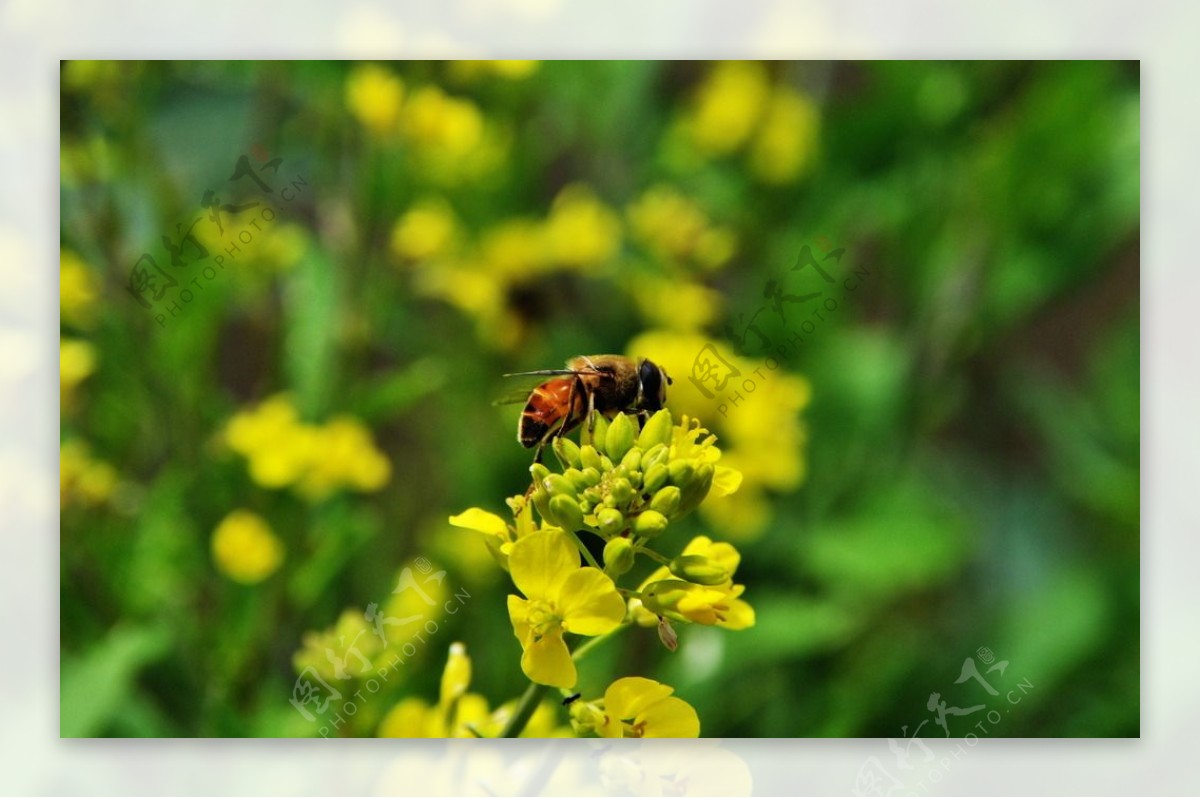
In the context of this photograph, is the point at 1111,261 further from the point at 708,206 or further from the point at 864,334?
the point at 708,206

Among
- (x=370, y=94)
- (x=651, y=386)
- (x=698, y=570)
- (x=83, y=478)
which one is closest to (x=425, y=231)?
(x=370, y=94)

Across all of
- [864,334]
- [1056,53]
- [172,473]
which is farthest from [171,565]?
[1056,53]

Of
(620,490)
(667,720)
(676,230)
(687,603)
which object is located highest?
(676,230)

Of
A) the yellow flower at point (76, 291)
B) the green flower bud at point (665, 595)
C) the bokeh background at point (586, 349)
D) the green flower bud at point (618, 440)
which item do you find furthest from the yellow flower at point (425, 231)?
the green flower bud at point (665, 595)

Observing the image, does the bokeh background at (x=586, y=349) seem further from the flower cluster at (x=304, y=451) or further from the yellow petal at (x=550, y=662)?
the yellow petal at (x=550, y=662)

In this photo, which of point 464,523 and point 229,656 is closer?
point 464,523

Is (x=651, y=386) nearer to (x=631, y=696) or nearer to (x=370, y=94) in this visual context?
(x=631, y=696)
